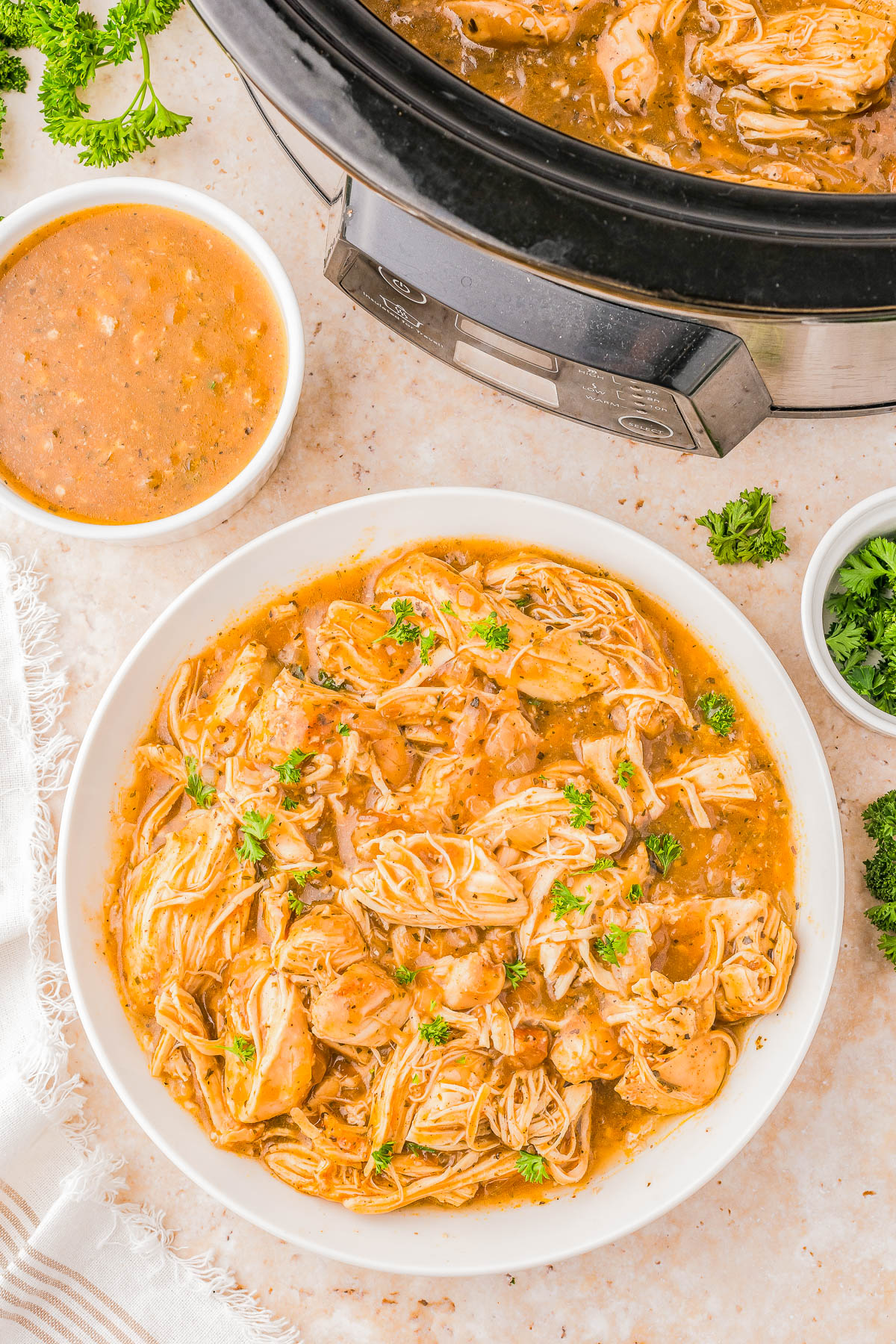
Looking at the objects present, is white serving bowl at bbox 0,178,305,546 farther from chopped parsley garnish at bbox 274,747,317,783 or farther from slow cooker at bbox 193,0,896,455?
slow cooker at bbox 193,0,896,455

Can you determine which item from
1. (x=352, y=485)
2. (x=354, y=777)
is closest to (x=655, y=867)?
(x=354, y=777)

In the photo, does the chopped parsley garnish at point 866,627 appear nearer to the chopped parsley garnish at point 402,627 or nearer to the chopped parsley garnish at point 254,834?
the chopped parsley garnish at point 402,627

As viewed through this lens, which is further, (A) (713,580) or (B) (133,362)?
(A) (713,580)

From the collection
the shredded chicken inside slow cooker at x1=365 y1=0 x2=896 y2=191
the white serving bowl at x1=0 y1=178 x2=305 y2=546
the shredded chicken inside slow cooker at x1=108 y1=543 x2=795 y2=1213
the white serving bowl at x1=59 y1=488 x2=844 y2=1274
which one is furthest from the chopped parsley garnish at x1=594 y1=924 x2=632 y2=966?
the shredded chicken inside slow cooker at x1=365 y1=0 x2=896 y2=191

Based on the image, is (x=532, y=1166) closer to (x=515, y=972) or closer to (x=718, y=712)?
(x=515, y=972)

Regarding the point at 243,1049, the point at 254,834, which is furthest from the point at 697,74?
the point at 243,1049

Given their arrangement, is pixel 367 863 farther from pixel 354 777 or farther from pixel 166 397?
pixel 166 397

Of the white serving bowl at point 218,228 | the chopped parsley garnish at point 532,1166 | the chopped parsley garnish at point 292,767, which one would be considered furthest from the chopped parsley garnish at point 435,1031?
the white serving bowl at point 218,228
